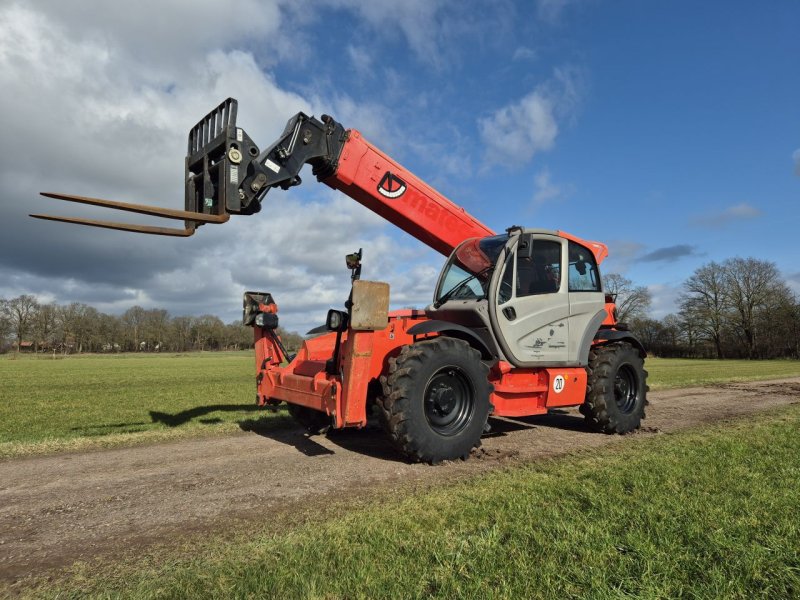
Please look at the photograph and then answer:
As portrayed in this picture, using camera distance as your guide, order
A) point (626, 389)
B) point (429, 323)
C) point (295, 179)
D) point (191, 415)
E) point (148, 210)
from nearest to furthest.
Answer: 1. point (148, 210)
2. point (429, 323)
3. point (295, 179)
4. point (626, 389)
5. point (191, 415)

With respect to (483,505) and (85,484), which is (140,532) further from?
(483,505)

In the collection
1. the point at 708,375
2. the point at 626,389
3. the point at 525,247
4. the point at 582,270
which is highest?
the point at 525,247

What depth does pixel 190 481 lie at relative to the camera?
486cm

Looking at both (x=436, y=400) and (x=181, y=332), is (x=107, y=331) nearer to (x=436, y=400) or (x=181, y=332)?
(x=181, y=332)

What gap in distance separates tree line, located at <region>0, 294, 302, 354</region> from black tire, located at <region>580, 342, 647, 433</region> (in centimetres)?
6391

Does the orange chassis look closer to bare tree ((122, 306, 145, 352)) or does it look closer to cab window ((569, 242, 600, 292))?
cab window ((569, 242, 600, 292))

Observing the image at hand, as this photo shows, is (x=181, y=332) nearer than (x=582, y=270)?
No

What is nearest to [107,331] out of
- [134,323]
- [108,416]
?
[134,323]

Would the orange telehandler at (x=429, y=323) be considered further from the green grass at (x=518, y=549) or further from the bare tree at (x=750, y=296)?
the bare tree at (x=750, y=296)

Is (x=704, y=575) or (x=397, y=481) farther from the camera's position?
(x=397, y=481)

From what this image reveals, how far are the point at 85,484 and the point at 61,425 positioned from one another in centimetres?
564

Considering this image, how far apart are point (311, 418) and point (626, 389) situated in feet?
16.6

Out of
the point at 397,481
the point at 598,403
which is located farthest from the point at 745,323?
the point at 397,481

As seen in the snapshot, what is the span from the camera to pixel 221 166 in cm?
546
